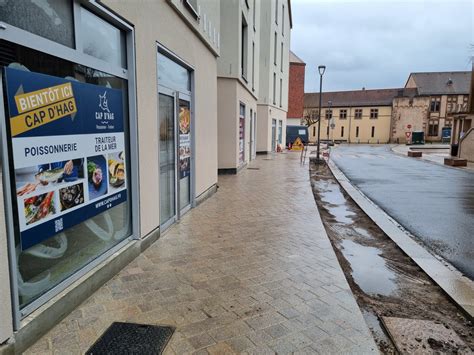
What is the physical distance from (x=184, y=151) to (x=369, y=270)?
13.3 feet

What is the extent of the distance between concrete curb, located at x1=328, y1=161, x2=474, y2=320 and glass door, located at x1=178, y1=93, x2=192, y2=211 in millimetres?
3917

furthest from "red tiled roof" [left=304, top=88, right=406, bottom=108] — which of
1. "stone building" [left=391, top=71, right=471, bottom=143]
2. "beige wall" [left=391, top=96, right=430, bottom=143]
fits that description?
"stone building" [left=391, top=71, right=471, bottom=143]

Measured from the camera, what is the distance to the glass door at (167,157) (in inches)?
232

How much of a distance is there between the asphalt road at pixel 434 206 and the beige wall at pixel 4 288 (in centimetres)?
502

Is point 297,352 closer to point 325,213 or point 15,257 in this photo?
point 15,257

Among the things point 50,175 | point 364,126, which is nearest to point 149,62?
point 50,175

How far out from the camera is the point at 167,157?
20.4 feet

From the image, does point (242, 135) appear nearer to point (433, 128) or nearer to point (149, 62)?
point (149, 62)

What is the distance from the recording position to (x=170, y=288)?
3.81 m

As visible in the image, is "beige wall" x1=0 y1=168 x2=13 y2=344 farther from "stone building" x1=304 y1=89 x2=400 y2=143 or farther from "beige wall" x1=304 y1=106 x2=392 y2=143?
"beige wall" x1=304 y1=106 x2=392 y2=143

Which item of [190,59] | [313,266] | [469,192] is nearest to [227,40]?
[190,59]

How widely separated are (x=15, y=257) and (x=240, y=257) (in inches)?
109

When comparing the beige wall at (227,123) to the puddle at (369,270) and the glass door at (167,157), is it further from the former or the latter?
the puddle at (369,270)

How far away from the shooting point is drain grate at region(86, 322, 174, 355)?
2.75 metres
